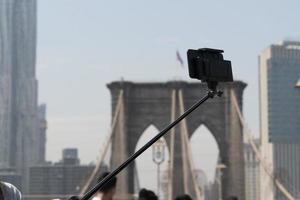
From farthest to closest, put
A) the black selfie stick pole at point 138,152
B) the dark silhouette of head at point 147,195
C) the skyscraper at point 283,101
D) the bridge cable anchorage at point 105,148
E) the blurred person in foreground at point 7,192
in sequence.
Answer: the skyscraper at point 283,101
the bridge cable anchorage at point 105,148
the dark silhouette of head at point 147,195
the black selfie stick pole at point 138,152
the blurred person in foreground at point 7,192

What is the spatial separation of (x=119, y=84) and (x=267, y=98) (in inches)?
1741

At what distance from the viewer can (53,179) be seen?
75.6 meters

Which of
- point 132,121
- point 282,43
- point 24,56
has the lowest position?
point 132,121

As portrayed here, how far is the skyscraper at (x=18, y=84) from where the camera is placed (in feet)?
218

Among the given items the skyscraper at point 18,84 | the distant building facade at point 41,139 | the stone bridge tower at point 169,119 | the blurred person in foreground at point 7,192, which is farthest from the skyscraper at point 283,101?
the blurred person in foreground at point 7,192

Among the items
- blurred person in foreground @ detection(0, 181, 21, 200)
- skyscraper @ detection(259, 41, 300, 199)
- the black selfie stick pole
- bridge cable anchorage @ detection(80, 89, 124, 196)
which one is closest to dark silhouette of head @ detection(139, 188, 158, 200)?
the black selfie stick pole

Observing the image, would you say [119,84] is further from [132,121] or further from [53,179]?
[53,179]

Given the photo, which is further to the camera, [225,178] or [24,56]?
[24,56]

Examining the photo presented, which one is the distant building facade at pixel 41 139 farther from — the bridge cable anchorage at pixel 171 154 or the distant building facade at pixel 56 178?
the bridge cable anchorage at pixel 171 154

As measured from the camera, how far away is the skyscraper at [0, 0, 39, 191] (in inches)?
2621

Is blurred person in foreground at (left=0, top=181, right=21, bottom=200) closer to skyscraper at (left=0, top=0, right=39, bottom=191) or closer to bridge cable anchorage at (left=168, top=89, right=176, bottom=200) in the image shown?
bridge cable anchorage at (left=168, top=89, right=176, bottom=200)

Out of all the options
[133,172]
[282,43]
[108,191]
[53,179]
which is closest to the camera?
[108,191]

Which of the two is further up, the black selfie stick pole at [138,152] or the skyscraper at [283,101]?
the skyscraper at [283,101]

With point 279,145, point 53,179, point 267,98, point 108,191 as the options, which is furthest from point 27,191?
point 108,191
